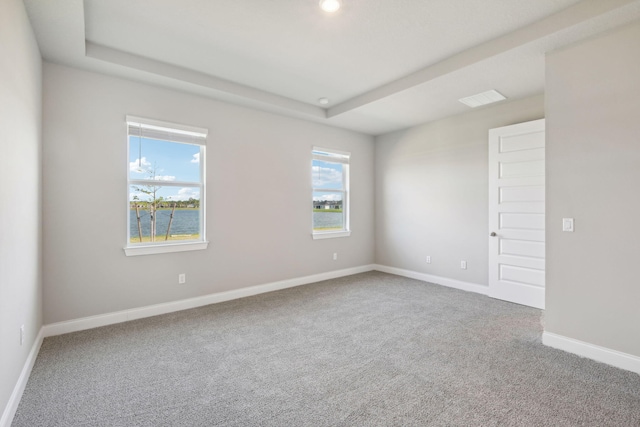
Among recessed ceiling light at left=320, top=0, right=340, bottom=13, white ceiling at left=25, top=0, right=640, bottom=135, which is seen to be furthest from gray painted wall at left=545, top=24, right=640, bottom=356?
recessed ceiling light at left=320, top=0, right=340, bottom=13

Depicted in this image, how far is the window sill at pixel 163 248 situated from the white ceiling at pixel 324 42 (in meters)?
1.88

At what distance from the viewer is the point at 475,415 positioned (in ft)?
5.85

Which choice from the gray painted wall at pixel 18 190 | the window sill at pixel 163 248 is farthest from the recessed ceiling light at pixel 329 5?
the window sill at pixel 163 248

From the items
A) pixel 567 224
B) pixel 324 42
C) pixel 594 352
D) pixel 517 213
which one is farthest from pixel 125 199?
pixel 517 213

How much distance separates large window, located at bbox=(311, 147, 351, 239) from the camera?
16.7ft

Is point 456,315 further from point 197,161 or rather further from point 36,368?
point 36,368

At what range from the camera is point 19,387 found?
194cm

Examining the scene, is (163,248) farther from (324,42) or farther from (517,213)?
(517,213)

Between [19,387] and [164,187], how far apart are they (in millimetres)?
2219

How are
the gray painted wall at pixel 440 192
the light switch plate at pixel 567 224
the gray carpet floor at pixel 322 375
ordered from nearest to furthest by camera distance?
the gray carpet floor at pixel 322 375, the light switch plate at pixel 567 224, the gray painted wall at pixel 440 192

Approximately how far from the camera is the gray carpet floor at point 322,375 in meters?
1.79

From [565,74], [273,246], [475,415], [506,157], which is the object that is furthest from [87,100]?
[506,157]

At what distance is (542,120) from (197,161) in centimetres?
437

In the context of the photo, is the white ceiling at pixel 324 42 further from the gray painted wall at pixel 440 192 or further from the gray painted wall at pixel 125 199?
the gray painted wall at pixel 440 192
